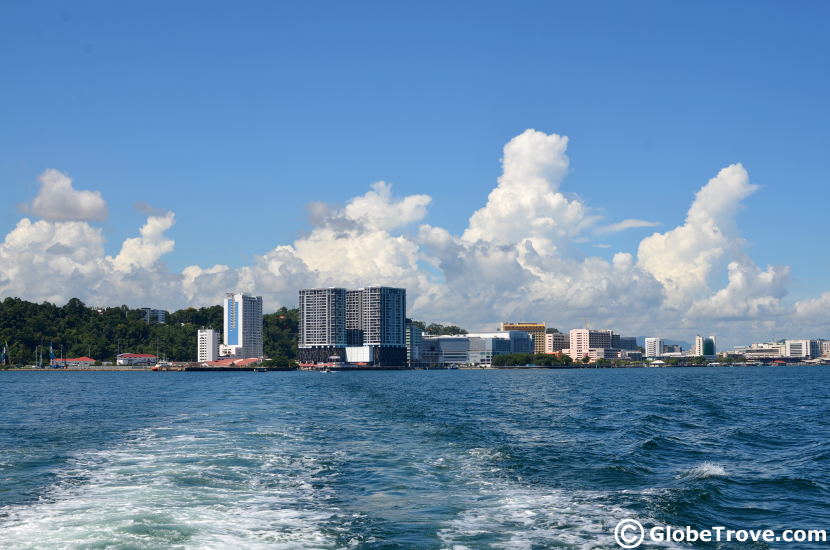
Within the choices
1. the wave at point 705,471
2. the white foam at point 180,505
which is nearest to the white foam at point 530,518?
the white foam at point 180,505

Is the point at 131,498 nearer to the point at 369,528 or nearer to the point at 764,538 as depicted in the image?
the point at 369,528

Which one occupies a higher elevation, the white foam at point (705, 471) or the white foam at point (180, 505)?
the white foam at point (180, 505)

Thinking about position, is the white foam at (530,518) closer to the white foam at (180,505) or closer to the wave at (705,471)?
the white foam at (180,505)

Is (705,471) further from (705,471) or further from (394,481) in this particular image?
(394,481)

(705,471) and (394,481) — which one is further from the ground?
(394,481)

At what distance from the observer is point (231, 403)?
271ft

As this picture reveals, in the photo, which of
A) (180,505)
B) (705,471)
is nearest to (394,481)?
(180,505)

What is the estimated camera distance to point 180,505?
27.0 meters

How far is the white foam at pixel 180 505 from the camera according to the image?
74.8ft

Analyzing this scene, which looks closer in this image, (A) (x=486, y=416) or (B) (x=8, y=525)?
(B) (x=8, y=525)

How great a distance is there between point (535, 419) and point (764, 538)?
41.0m

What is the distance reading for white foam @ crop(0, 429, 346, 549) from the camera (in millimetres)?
22812

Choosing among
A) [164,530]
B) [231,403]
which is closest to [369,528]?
[164,530]

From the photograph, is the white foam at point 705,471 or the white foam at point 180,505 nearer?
the white foam at point 180,505
